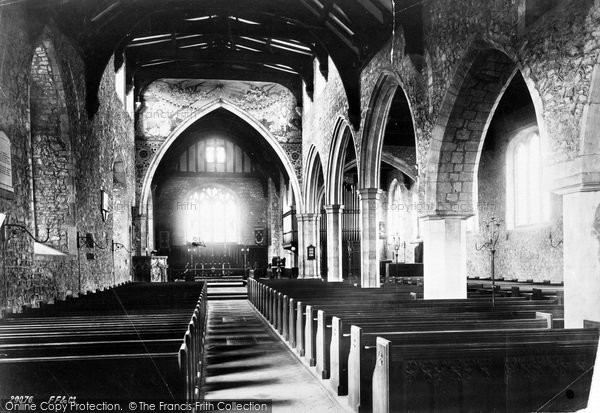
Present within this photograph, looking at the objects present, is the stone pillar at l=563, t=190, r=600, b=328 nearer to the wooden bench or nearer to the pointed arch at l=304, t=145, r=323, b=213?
the wooden bench

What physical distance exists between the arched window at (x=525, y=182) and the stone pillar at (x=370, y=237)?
15.0 feet

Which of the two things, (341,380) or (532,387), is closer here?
(532,387)

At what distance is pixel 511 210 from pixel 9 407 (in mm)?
15575

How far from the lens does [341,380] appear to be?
5590 millimetres

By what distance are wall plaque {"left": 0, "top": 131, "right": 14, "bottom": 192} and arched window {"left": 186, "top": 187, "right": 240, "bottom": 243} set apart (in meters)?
22.6

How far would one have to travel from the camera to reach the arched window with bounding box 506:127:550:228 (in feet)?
50.1

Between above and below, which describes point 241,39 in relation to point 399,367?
above

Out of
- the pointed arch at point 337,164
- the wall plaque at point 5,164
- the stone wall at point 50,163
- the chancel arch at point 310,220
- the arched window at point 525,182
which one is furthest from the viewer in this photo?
the chancel arch at point 310,220

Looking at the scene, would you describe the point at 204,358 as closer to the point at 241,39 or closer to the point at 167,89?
the point at 241,39

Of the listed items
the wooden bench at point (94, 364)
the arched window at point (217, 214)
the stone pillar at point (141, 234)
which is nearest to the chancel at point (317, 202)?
the wooden bench at point (94, 364)

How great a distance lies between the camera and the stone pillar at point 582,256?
5.08m

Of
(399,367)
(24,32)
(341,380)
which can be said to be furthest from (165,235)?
(399,367)

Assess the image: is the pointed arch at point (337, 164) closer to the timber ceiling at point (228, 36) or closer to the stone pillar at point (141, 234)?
the timber ceiling at point (228, 36)

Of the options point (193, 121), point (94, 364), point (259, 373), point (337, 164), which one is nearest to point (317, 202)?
point (337, 164)
